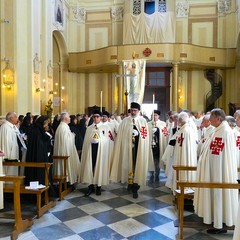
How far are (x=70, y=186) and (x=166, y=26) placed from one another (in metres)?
15.0

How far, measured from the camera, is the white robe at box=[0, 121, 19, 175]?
241 inches

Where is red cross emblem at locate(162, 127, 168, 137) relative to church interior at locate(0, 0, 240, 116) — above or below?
below

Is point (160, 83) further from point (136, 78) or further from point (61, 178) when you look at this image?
point (61, 178)

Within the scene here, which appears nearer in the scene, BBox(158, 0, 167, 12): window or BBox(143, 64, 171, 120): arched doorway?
BBox(158, 0, 167, 12): window

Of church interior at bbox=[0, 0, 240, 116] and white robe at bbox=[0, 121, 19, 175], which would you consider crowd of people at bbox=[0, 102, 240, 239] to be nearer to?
white robe at bbox=[0, 121, 19, 175]

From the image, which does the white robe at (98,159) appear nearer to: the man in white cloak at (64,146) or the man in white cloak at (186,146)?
the man in white cloak at (64,146)

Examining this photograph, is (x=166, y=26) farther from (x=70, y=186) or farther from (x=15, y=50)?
(x=70, y=186)

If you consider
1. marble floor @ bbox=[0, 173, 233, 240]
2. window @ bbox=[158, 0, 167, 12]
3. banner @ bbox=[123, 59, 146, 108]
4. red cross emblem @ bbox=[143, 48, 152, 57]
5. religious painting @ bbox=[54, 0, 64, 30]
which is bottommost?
marble floor @ bbox=[0, 173, 233, 240]

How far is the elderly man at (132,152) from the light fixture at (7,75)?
6.78 m

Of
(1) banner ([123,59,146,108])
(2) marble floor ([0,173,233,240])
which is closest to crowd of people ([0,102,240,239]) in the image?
(2) marble floor ([0,173,233,240])

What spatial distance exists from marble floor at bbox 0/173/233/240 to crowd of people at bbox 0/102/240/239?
12.2 inches

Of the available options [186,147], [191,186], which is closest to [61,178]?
[186,147]

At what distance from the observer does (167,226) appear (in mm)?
4953

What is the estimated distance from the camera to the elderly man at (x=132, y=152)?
672 centimetres
